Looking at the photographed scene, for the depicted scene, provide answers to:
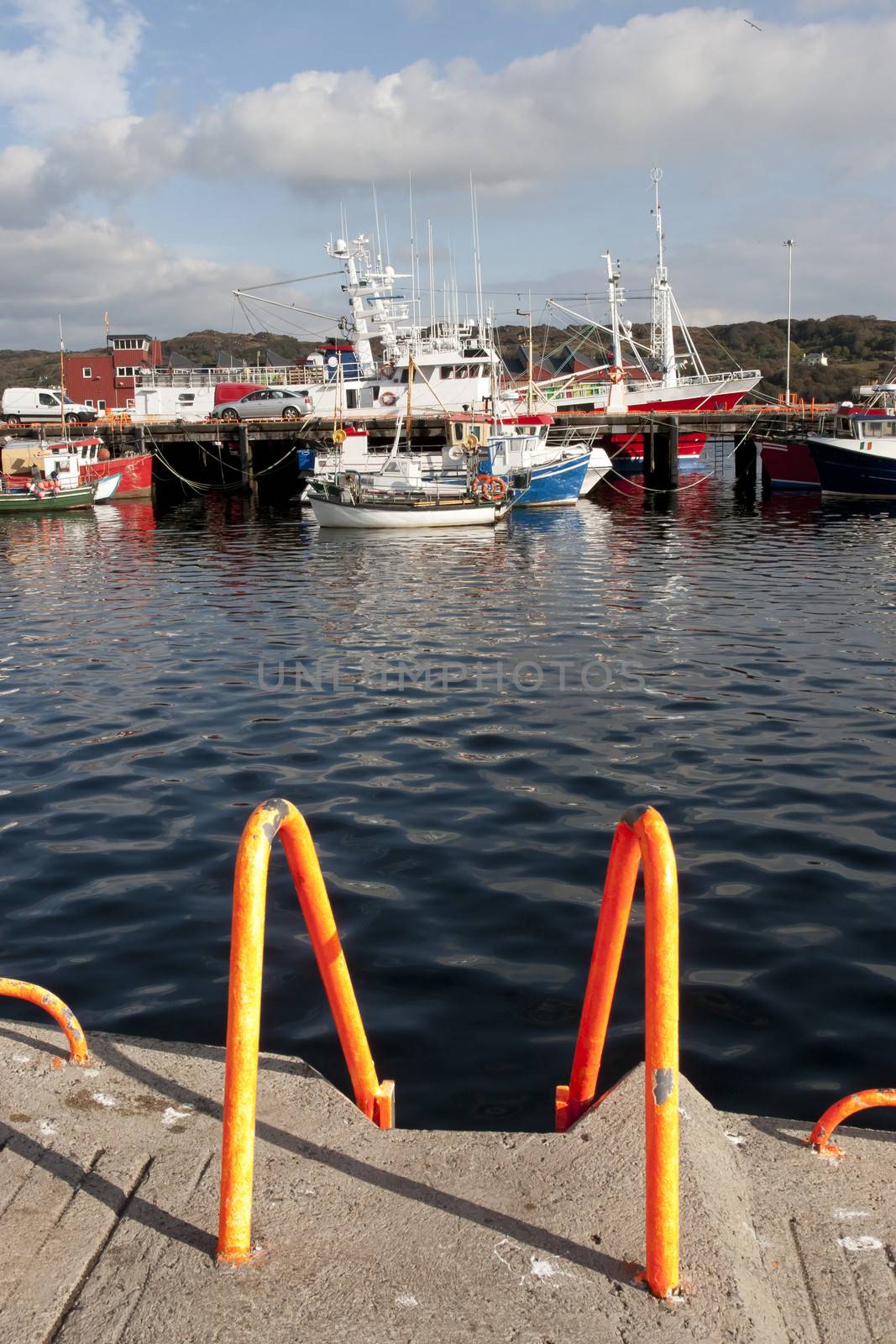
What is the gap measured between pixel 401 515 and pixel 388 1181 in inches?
1159

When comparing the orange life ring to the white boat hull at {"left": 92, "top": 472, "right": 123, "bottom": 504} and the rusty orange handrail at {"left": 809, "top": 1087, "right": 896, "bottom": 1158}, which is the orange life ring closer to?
the white boat hull at {"left": 92, "top": 472, "right": 123, "bottom": 504}

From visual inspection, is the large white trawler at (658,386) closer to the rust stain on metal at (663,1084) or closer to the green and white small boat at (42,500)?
the green and white small boat at (42,500)

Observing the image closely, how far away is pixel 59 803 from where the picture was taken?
878 cm

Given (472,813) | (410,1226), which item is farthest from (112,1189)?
(472,813)

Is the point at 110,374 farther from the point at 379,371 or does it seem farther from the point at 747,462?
the point at 747,462

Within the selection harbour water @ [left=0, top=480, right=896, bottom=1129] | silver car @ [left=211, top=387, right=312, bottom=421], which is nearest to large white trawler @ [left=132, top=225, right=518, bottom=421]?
silver car @ [left=211, top=387, right=312, bottom=421]

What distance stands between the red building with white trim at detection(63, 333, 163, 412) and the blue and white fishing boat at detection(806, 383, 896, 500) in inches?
2193

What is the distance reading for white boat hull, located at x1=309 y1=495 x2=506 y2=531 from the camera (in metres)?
32.0

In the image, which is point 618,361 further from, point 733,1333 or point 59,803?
point 733,1333

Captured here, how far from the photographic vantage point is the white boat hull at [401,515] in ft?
105

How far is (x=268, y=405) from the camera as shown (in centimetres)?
6194

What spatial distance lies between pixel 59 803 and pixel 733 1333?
7.31m

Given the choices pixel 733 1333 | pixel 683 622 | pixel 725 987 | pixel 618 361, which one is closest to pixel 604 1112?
pixel 733 1333

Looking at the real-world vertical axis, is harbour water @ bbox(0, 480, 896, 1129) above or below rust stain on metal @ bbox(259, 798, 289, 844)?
below
